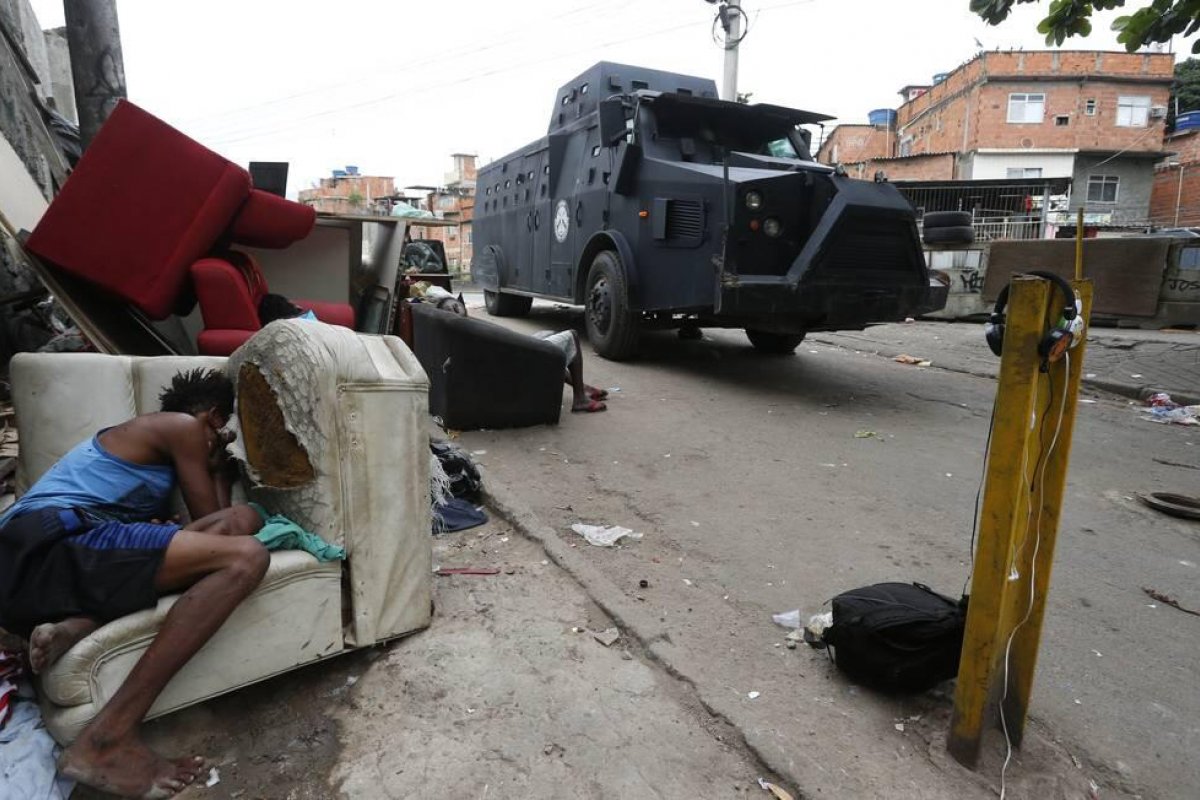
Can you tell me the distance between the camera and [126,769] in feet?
5.45

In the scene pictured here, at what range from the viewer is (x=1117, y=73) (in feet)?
96.4

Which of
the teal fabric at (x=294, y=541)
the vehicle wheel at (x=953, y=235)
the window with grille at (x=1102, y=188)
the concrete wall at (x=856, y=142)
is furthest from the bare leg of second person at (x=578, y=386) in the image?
the concrete wall at (x=856, y=142)

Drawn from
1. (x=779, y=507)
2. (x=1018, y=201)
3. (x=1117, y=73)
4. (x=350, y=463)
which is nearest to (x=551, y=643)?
(x=350, y=463)

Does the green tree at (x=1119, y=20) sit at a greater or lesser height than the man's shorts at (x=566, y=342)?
greater

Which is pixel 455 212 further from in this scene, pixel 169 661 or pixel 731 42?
pixel 169 661

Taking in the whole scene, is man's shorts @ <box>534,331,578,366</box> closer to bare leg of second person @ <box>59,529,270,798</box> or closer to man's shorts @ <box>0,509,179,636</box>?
bare leg of second person @ <box>59,529,270,798</box>

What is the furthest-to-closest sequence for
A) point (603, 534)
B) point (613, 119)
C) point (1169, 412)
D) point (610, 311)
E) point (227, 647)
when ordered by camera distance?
point (610, 311) < point (613, 119) < point (1169, 412) < point (603, 534) < point (227, 647)

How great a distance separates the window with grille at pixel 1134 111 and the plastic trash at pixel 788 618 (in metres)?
36.8

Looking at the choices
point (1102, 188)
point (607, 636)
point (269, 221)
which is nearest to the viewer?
point (607, 636)

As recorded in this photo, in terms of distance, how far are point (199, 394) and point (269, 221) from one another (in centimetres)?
189

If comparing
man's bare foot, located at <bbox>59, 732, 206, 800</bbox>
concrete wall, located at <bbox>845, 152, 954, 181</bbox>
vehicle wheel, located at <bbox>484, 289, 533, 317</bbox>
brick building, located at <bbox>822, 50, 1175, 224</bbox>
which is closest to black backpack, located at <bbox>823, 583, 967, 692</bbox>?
man's bare foot, located at <bbox>59, 732, 206, 800</bbox>

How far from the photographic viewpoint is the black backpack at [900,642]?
196cm

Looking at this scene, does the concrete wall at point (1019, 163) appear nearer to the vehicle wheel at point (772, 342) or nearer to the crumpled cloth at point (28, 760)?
the vehicle wheel at point (772, 342)

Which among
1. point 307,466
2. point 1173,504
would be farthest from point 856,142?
point 307,466
